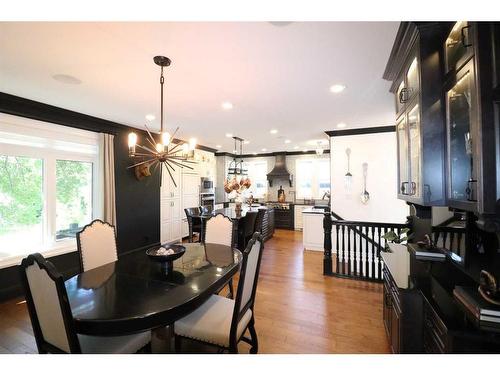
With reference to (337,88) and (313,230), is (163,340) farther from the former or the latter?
(313,230)

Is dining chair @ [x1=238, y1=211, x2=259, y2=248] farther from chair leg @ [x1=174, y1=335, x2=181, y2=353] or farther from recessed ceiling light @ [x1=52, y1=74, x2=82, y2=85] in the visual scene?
recessed ceiling light @ [x1=52, y1=74, x2=82, y2=85]

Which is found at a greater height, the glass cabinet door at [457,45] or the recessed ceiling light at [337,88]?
the recessed ceiling light at [337,88]

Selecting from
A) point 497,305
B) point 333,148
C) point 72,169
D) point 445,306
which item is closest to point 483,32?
point 497,305

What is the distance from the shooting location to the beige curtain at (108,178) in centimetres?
414

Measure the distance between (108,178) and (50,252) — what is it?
1.42 m

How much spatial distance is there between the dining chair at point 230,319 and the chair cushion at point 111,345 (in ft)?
0.93

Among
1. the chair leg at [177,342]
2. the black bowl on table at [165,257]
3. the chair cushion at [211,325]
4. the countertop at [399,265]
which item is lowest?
the chair leg at [177,342]

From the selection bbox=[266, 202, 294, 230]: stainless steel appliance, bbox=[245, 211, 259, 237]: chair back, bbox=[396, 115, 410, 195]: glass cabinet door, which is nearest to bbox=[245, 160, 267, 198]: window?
bbox=[266, 202, 294, 230]: stainless steel appliance

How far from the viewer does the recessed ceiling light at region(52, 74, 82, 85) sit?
7.86 ft

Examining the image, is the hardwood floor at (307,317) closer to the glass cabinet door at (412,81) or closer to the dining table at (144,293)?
the dining table at (144,293)

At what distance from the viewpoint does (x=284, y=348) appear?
204 centimetres

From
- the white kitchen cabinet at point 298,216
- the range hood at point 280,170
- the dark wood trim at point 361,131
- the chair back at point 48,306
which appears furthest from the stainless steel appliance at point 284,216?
the chair back at point 48,306
